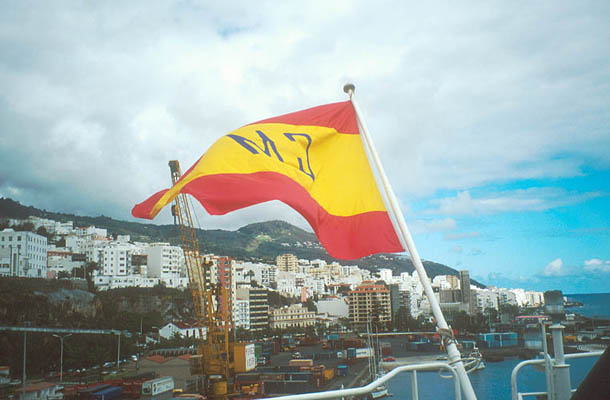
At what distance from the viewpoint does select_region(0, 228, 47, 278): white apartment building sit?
41.8 metres

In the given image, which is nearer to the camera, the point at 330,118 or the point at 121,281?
the point at 330,118

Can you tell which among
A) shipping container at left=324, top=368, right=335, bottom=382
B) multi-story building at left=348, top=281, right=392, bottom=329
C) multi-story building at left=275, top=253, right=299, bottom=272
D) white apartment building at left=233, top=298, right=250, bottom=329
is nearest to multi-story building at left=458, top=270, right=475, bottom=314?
multi-story building at left=348, top=281, right=392, bottom=329

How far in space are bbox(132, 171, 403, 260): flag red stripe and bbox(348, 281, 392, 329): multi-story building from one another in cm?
5049

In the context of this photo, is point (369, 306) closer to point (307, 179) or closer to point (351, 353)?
point (351, 353)

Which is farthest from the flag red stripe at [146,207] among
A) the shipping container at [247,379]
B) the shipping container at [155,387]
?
the shipping container at [155,387]

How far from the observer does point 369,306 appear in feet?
176

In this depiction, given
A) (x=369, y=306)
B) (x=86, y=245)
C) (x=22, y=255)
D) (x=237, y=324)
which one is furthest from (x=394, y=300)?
(x=22, y=255)

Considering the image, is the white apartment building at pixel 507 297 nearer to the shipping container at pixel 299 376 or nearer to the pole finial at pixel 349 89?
the shipping container at pixel 299 376

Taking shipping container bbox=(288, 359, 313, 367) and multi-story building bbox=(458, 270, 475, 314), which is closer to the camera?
shipping container bbox=(288, 359, 313, 367)

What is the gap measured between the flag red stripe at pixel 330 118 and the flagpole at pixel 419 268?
0.25m

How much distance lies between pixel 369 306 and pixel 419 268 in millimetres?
53118

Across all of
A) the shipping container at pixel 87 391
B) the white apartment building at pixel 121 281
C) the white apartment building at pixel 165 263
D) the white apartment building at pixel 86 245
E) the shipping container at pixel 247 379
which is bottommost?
the shipping container at pixel 87 391

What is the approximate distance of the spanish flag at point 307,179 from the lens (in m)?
2.33

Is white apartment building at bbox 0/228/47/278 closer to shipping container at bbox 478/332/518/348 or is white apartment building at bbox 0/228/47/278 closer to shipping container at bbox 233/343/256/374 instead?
shipping container at bbox 233/343/256/374
